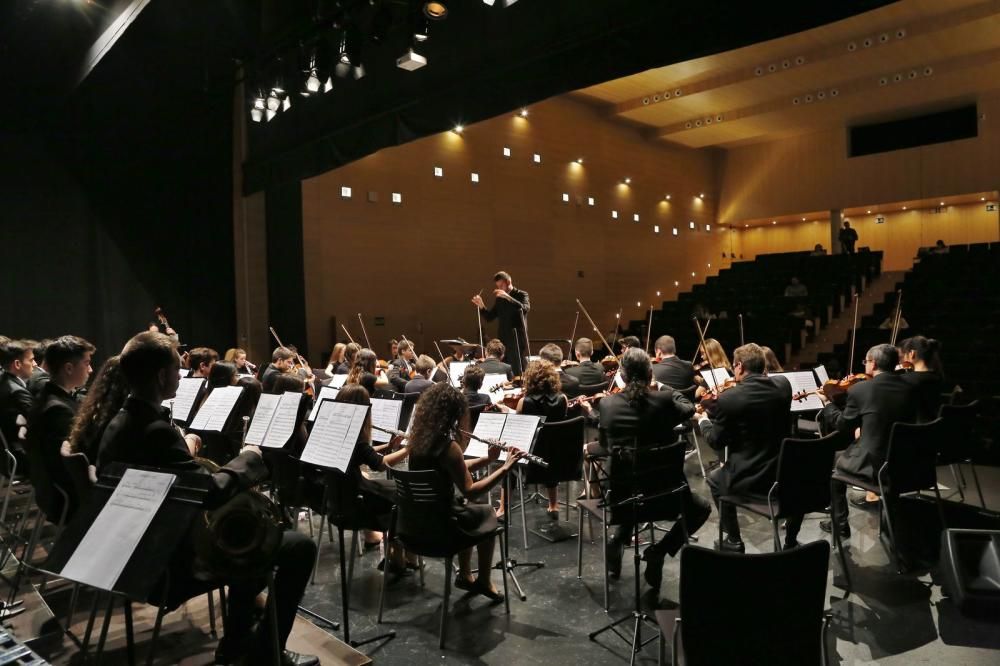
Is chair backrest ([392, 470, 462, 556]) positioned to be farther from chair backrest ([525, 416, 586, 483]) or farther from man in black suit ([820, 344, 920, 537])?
man in black suit ([820, 344, 920, 537])

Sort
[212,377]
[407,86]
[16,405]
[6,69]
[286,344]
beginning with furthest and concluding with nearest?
[286,344] → [6,69] → [407,86] → [212,377] → [16,405]

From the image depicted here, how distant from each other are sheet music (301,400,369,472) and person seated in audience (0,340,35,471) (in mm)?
2315

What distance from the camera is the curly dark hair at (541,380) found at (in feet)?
14.4

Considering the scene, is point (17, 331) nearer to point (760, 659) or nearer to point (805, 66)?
point (760, 659)

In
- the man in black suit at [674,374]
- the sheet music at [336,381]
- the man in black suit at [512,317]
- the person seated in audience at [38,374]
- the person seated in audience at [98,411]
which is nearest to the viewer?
the person seated in audience at [98,411]

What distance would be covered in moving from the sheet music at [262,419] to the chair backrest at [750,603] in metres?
2.33

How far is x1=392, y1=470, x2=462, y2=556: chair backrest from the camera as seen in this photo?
289 centimetres

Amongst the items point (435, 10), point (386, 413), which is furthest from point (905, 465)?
point (435, 10)

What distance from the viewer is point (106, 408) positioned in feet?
9.02

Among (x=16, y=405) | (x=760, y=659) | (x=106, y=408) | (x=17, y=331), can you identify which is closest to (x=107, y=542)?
(x=106, y=408)

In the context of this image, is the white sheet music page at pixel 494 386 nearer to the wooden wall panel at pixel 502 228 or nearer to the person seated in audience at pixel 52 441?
the person seated in audience at pixel 52 441

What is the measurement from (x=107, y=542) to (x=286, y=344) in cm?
822

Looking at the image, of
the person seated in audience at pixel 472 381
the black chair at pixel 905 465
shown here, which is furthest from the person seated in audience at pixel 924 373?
the person seated in audience at pixel 472 381

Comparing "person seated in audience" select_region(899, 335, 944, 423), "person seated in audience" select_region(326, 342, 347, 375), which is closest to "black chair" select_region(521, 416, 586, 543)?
"person seated in audience" select_region(899, 335, 944, 423)
